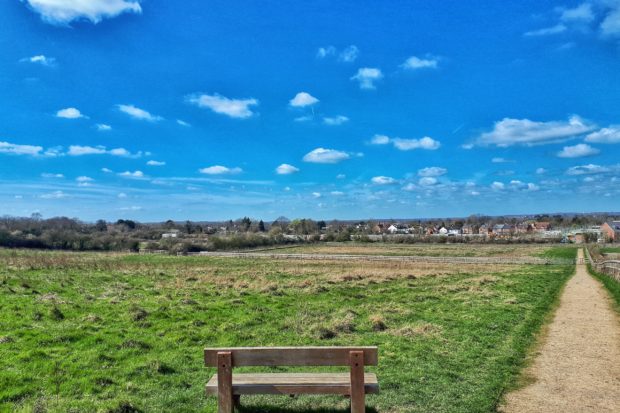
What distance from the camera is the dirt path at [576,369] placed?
6848 mm

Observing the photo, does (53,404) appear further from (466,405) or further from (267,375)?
(466,405)

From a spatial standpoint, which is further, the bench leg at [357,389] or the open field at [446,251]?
A: the open field at [446,251]

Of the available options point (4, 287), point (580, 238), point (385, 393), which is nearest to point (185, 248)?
point (4, 287)

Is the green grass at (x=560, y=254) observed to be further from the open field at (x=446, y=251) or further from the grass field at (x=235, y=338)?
the grass field at (x=235, y=338)

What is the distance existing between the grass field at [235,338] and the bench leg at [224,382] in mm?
1189

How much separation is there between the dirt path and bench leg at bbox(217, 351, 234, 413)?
163 inches

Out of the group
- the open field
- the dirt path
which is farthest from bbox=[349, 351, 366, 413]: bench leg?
the open field

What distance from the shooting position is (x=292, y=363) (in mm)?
5340

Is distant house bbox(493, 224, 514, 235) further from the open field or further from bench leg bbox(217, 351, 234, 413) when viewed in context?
bench leg bbox(217, 351, 234, 413)

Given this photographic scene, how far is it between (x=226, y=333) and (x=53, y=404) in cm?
531

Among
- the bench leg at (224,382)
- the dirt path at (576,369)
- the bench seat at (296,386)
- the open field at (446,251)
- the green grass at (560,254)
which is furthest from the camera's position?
the open field at (446,251)

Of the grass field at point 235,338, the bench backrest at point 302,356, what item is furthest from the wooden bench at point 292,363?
the grass field at point 235,338

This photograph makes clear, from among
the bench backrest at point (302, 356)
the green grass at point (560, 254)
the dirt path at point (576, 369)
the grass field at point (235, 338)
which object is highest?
the bench backrest at point (302, 356)

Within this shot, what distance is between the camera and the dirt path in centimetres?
685
